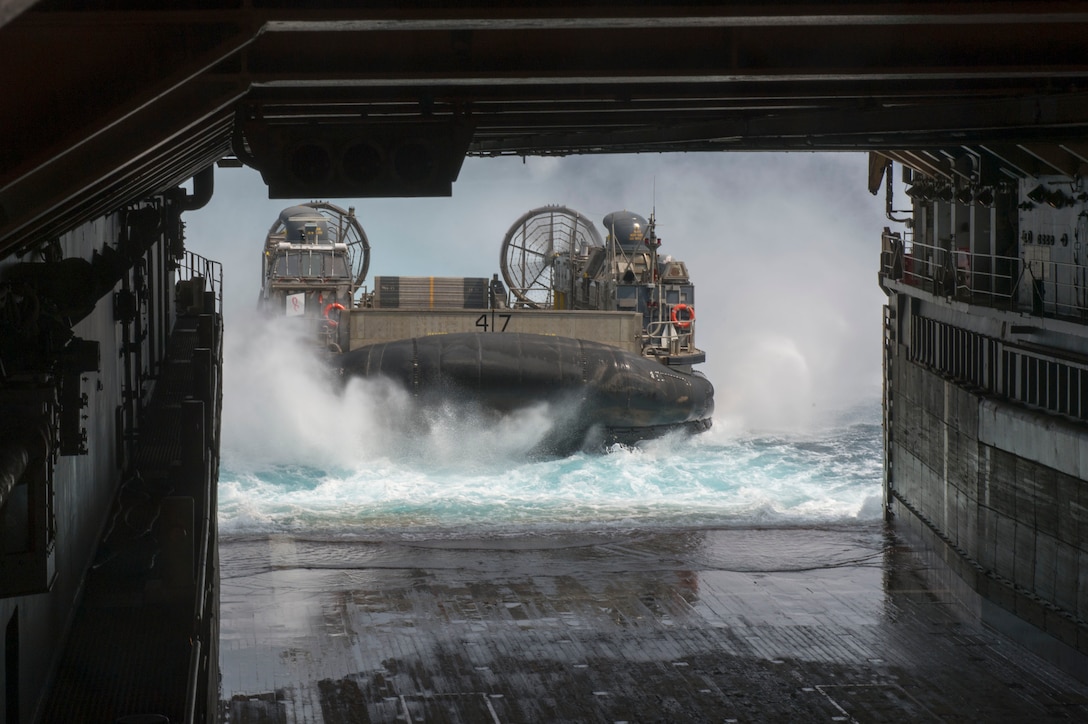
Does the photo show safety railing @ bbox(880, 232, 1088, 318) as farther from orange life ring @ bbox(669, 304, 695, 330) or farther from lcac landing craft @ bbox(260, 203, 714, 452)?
orange life ring @ bbox(669, 304, 695, 330)

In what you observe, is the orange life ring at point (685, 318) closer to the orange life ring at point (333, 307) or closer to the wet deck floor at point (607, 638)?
the orange life ring at point (333, 307)

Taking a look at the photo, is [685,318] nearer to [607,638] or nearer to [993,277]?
[993,277]

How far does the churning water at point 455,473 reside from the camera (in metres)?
21.0

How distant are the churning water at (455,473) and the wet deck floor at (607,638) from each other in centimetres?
247

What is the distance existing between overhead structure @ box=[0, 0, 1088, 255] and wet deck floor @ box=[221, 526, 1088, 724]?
16.2 feet

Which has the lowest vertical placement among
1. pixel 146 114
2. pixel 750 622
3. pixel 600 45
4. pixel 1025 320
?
pixel 750 622

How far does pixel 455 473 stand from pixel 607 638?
39.9 feet

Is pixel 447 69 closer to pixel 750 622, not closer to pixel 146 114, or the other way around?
pixel 146 114

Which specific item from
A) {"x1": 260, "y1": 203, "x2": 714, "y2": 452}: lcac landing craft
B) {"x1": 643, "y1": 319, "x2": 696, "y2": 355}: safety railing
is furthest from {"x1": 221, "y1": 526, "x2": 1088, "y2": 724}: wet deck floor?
{"x1": 643, "y1": 319, "x2": 696, "y2": 355}: safety railing

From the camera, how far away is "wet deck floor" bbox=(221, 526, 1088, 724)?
36.5 ft

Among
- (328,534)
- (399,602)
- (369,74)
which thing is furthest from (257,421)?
(369,74)

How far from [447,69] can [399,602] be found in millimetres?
9608

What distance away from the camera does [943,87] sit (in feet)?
29.1

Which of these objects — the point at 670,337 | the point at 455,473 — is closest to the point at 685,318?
the point at 670,337
